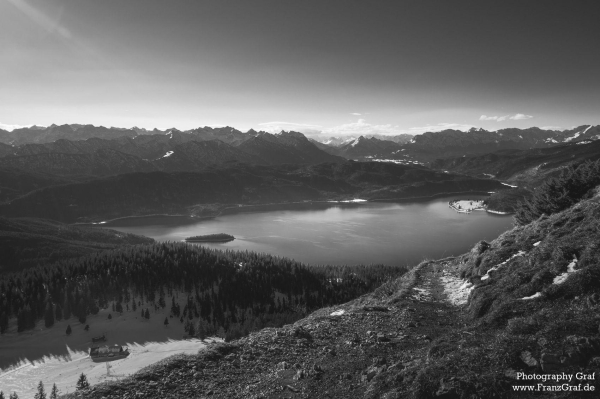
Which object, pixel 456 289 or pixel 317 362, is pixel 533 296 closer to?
pixel 456 289

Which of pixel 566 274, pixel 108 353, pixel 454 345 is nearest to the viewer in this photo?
pixel 454 345

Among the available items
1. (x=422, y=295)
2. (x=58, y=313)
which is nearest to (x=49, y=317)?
(x=58, y=313)

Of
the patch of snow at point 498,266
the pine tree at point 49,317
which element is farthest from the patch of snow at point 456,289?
the pine tree at point 49,317

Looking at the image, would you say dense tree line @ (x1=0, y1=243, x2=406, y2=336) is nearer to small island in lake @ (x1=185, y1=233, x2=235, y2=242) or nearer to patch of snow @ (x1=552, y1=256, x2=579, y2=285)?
patch of snow @ (x1=552, y1=256, x2=579, y2=285)

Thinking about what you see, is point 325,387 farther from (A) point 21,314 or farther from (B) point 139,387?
(A) point 21,314

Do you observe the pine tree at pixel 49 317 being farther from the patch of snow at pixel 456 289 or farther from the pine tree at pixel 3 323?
the patch of snow at pixel 456 289

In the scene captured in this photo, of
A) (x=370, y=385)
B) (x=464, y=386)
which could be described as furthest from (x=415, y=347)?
(x=464, y=386)

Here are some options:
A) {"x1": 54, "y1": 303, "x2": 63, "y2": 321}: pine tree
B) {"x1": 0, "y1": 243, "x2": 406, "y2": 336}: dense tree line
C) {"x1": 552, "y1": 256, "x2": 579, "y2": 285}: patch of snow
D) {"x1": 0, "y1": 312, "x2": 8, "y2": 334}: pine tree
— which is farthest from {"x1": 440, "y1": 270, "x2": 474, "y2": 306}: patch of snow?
{"x1": 0, "y1": 312, "x2": 8, "y2": 334}: pine tree
